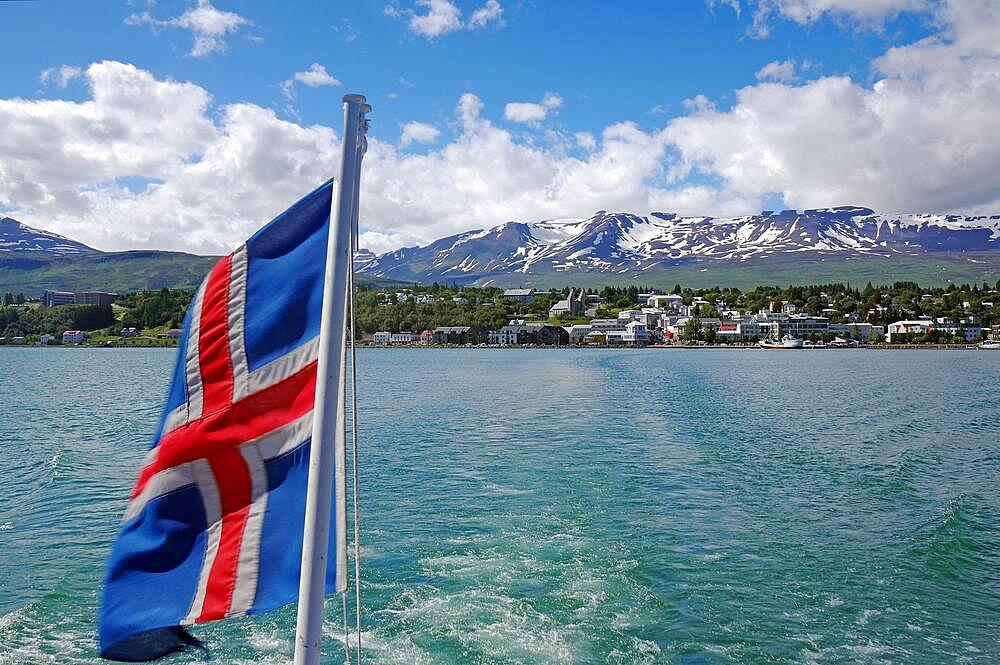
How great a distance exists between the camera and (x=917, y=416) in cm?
4072

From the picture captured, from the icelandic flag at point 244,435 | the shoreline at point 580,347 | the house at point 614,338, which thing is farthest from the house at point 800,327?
the icelandic flag at point 244,435

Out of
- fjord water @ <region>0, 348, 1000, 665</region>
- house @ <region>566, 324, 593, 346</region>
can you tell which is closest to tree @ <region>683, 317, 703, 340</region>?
house @ <region>566, 324, 593, 346</region>

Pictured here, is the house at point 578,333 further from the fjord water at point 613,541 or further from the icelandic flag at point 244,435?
the icelandic flag at point 244,435

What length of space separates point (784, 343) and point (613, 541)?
182684 mm

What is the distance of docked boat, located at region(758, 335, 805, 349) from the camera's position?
602 feet

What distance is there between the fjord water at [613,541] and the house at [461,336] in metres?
151

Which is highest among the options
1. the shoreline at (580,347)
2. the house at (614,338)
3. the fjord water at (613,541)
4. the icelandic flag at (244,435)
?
the icelandic flag at (244,435)

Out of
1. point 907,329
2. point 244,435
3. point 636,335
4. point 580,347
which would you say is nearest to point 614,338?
point 636,335

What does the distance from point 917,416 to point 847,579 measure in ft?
102

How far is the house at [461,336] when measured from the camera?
189125 mm

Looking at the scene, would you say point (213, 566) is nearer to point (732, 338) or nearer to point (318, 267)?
point (318, 267)

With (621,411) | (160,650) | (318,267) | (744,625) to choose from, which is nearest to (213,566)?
(160,650)

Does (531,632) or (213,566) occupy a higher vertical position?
(213,566)

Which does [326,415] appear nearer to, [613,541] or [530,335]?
[613,541]
